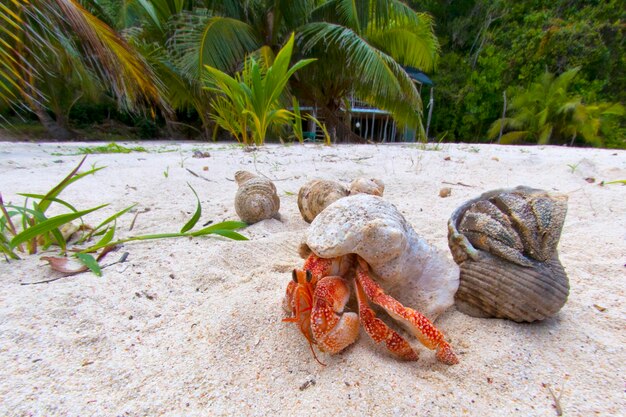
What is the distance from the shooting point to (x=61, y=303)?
1.13 meters

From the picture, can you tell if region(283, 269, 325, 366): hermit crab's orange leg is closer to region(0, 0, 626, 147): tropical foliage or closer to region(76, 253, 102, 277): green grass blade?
region(76, 253, 102, 277): green grass blade

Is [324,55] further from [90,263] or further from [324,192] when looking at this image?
[90,263]

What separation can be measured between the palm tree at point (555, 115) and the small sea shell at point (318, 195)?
46.8 ft

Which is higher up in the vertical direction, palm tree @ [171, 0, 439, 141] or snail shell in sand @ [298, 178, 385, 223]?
palm tree @ [171, 0, 439, 141]

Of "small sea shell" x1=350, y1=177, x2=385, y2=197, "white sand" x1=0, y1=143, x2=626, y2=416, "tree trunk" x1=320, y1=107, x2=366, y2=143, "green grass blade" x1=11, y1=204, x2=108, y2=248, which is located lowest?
"white sand" x1=0, y1=143, x2=626, y2=416

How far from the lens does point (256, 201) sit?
203 centimetres

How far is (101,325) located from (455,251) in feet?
4.21

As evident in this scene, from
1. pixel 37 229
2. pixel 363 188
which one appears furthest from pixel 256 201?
pixel 37 229

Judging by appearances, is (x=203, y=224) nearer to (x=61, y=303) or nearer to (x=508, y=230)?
(x=61, y=303)

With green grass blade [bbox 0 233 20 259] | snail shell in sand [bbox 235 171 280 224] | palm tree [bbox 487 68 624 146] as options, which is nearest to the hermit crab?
snail shell in sand [bbox 235 171 280 224]

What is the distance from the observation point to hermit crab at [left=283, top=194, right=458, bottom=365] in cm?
95

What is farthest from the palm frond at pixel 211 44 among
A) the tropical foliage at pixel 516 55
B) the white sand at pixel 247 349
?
the tropical foliage at pixel 516 55

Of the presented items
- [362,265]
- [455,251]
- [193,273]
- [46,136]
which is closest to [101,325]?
[193,273]

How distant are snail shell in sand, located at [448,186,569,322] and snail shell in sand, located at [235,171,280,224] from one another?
1.23 m
